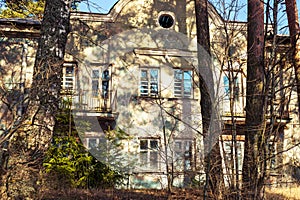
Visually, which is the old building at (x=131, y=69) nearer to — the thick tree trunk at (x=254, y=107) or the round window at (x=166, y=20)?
the round window at (x=166, y=20)

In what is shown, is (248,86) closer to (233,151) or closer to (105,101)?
(233,151)

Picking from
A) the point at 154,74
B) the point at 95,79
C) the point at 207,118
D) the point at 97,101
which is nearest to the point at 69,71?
the point at 95,79

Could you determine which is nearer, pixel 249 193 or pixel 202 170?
pixel 249 193

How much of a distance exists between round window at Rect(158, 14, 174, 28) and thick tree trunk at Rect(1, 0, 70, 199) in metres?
8.77

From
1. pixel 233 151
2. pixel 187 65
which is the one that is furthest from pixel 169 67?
pixel 233 151

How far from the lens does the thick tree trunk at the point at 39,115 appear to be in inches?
243

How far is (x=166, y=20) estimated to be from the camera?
1711cm

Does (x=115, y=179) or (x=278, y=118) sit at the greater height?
(x=278, y=118)

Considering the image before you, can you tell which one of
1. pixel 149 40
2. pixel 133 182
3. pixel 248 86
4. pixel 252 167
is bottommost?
pixel 133 182

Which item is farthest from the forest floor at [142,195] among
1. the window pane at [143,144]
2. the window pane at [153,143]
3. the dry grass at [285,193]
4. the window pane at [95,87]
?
the window pane at [95,87]

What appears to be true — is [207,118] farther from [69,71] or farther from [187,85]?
[69,71]

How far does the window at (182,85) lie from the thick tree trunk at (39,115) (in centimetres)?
863

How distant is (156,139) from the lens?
618 inches

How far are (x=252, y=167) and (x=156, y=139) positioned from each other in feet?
29.9
